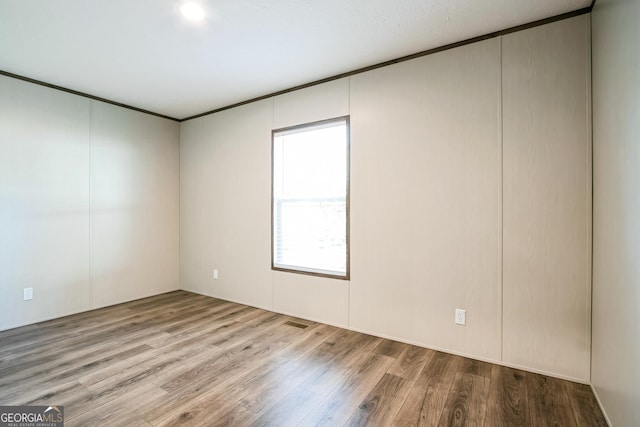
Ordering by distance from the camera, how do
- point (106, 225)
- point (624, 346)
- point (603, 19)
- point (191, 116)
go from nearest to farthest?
point (624, 346)
point (603, 19)
point (106, 225)
point (191, 116)

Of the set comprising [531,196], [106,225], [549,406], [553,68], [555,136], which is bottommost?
[549,406]

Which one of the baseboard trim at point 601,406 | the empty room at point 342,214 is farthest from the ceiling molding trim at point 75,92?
the baseboard trim at point 601,406

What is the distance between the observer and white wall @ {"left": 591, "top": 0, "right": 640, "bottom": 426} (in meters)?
1.34

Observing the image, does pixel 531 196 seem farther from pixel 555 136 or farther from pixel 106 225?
pixel 106 225

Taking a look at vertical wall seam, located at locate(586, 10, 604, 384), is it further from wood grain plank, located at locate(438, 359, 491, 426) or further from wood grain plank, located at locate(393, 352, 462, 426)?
wood grain plank, located at locate(393, 352, 462, 426)

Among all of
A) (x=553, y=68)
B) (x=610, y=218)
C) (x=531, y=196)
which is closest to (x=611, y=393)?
(x=610, y=218)

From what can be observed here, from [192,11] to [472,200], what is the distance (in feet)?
8.22

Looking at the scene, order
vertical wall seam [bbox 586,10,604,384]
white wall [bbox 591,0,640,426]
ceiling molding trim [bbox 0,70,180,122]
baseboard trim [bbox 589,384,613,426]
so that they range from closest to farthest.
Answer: white wall [bbox 591,0,640,426]
baseboard trim [bbox 589,384,613,426]
vertical wall seam [bbox 586,10,604,384]
ceiling molding trim [bbox 0,70,180,122]

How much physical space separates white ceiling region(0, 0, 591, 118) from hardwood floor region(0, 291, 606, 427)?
101 inches

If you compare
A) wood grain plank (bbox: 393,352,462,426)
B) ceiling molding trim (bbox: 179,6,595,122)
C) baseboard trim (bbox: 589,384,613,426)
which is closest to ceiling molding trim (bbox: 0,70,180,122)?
ceiling molding trim (bbox: 179,6,595,122)

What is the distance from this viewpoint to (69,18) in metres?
2.14

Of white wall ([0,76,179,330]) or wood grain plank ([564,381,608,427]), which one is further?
white wall ([0,76,179,330])

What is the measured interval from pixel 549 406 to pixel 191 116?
493cm

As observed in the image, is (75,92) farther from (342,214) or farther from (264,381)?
(264,381)
